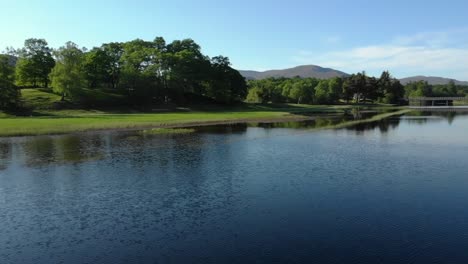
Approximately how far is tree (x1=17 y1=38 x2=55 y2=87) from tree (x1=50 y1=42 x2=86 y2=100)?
60.4 ft

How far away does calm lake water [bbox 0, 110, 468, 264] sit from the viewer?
16484mm

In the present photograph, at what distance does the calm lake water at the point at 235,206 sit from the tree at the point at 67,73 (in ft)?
191

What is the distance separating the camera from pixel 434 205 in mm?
22312

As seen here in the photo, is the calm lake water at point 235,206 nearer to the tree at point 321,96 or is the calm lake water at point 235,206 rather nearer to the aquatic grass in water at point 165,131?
the aquatic grass in water at point 165,131

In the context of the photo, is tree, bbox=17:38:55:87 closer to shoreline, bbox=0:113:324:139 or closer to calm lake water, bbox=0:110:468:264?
shoreline, bbox=0:113:324:139

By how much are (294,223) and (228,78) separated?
410ft

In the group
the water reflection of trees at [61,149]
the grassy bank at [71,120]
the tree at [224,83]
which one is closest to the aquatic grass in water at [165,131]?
the grassy bank at [71,120]

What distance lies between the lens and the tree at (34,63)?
115000 mm

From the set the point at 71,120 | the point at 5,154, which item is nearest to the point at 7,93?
the point at 71,120

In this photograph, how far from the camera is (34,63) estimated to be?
117 m

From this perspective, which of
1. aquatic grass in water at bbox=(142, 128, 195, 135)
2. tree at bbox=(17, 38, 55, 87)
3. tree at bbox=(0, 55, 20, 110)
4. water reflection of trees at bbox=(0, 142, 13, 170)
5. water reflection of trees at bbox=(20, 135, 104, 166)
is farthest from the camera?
tree at bbox=(17, 38, 55, 87)

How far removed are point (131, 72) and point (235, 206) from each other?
10083 centimetres

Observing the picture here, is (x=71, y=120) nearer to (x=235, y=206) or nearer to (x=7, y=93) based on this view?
(x=7, y=93)

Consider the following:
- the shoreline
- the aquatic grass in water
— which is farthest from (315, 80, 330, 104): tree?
the aquatic grass in water
